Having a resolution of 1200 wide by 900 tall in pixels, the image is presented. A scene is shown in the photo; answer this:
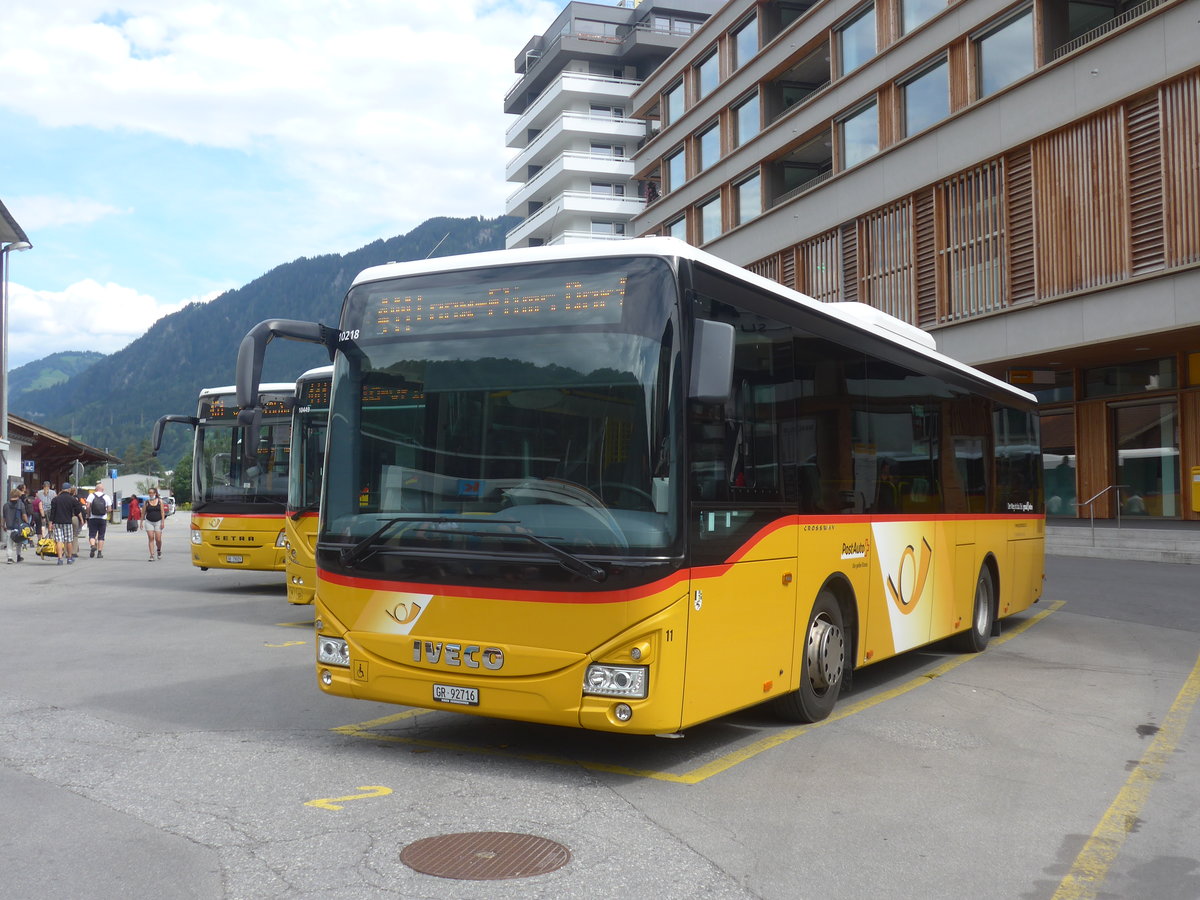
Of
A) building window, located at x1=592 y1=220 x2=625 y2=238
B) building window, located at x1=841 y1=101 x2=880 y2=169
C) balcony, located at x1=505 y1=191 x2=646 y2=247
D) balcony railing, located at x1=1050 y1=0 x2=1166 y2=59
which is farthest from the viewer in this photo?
building window, located at x1=592 y1=220 x2=625 y2=238

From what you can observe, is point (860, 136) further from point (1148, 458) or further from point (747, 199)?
point (1148, 458)

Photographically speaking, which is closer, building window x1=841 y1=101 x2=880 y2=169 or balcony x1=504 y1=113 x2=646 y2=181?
building window x1=841 y1=101 x2=880 y2=169

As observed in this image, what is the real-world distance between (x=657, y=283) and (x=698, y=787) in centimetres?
269

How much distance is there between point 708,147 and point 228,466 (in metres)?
30.1

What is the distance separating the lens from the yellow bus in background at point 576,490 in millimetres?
6184

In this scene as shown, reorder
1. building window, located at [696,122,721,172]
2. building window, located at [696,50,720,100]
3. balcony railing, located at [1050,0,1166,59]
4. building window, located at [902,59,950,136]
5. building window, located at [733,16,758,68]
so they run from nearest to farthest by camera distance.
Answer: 1. balcony railing, located at [1050,0,1166,59]
2. building window, located at [902,59,950,136]
3. building window, located at [733,16,758,68]
4. building window, located at [696,122,721,172]
5. building window, located at [696,50,720,100]

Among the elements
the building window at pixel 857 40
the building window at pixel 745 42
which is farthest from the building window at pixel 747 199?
the building window at pixel 857 40

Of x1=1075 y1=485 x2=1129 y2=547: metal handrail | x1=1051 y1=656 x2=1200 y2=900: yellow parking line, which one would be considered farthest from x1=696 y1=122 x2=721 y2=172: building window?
x1=1051 y1=656 x2=1200 y2=900: yellow parking line

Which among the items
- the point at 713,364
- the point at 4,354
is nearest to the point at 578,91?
the point at 4,354

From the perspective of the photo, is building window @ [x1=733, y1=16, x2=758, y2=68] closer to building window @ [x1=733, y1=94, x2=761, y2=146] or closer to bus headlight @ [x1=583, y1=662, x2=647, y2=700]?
building window @ [x1=733, y1=94, x2=761, y2=146]

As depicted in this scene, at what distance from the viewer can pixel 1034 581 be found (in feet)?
47.7

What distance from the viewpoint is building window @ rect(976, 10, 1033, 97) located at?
2766 cm

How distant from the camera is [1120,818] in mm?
5781

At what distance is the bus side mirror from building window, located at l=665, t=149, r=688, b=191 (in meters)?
41.1
